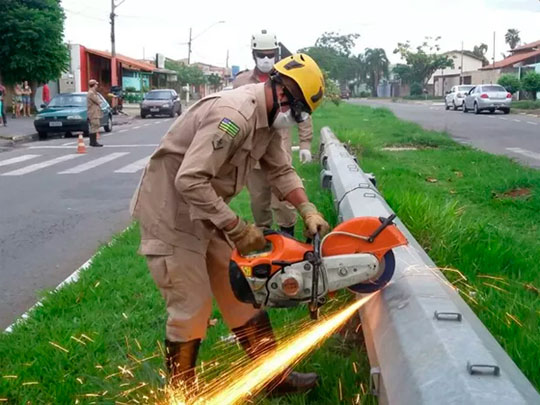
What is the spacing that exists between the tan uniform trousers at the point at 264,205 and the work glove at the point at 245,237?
96.3 inches

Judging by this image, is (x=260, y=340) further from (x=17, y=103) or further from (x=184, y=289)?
(x=17, y=103)

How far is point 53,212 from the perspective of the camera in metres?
9.48

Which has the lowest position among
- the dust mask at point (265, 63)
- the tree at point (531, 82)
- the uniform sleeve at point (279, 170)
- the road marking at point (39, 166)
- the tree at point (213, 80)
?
the road marking at point (39, 166)

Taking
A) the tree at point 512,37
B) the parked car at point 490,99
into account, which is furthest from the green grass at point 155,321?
the tree at point 512,37

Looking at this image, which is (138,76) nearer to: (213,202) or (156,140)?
(156,140)

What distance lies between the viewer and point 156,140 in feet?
72.9

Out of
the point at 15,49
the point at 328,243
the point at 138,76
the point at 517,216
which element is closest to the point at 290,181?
the point at 328,243

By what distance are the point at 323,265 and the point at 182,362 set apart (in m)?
0.89

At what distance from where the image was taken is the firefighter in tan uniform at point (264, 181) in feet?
19.3

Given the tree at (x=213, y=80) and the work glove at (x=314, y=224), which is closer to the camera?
the work glove at (x=314, y=224)

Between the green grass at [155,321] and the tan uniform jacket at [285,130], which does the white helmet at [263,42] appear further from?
the green grass at [155,321]

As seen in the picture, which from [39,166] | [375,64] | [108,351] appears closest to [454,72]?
[375,64]

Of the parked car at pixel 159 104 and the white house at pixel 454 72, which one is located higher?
the white house at pixel 454 72

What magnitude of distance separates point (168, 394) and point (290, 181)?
1.28 metres
